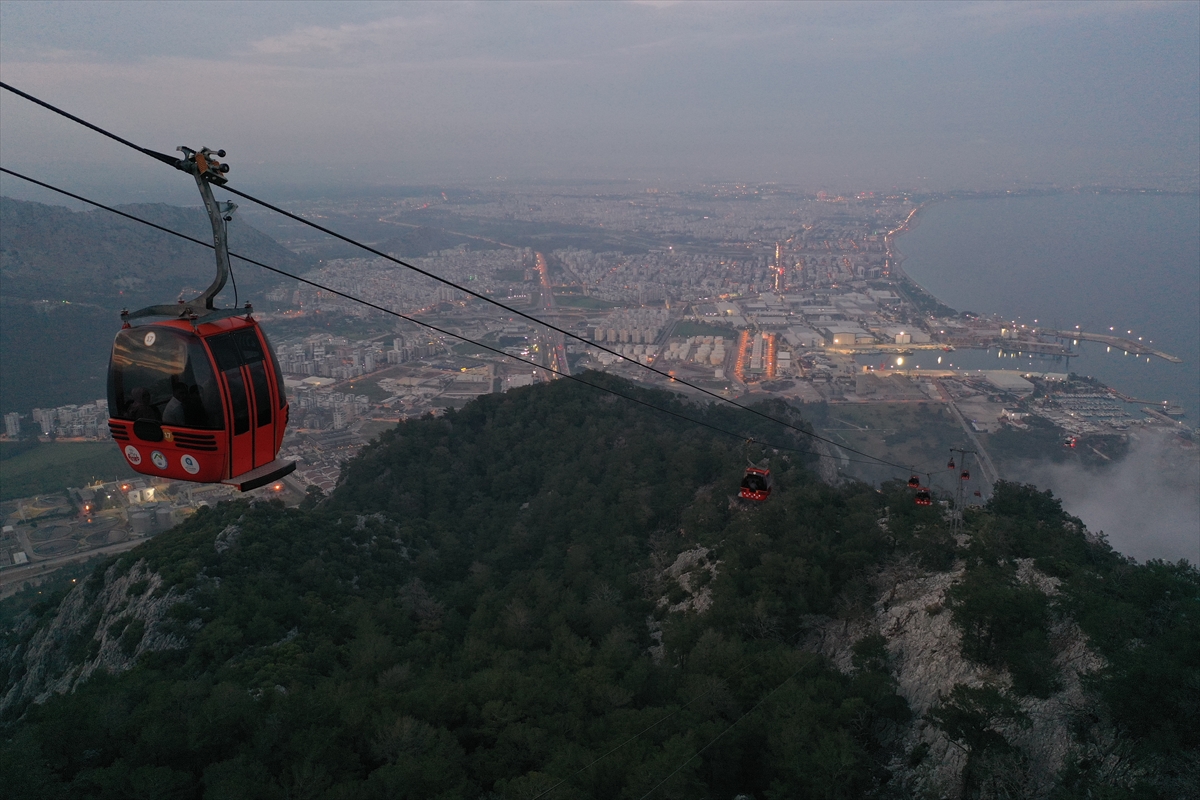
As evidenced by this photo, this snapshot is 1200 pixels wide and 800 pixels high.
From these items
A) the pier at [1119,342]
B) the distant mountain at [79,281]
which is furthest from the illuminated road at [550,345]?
the pier at [1119,342]

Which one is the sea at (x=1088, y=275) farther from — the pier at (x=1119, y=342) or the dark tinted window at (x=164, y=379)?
the dark tinted window at (x=164, y=379)

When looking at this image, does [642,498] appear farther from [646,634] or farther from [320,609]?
[320,609]

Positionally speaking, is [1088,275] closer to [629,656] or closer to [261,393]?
[629,656]

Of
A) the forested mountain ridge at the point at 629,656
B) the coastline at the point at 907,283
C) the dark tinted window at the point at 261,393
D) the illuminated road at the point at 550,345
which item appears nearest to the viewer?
the dark tinted window at the point at 261,393

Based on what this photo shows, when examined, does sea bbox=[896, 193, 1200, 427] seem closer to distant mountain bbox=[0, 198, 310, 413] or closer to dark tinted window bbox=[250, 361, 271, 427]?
dark tinted window bbox=[250, 361, 271, 427]

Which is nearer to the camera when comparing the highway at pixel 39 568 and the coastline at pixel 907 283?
the highway at pixel 39 568

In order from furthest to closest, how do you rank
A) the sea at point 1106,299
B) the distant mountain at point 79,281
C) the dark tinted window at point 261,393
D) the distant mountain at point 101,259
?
the distant mountain at point 101,259
the distant mountain at point 79,281
the sea at point 1106,299
the dark tinted window at point 261,393

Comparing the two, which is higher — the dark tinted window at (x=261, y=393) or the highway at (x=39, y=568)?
the dark tinted window at (x=261, y=393)

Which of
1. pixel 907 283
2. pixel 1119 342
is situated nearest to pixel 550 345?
pixel 907 283
